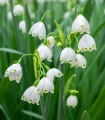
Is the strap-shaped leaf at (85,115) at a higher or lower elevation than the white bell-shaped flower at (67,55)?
lower

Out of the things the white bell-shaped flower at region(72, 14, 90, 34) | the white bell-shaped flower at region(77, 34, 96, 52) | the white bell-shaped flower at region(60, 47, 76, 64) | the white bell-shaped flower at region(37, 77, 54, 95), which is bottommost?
the white bell-shaped flower at region(37, 77, 54, 95)

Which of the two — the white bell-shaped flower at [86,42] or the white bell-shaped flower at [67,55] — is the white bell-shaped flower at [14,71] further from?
the white bell-shaped flower at [86,42]

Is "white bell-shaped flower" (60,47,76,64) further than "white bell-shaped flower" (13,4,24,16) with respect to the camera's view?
No

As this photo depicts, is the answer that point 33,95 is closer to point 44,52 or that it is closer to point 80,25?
point 44,52

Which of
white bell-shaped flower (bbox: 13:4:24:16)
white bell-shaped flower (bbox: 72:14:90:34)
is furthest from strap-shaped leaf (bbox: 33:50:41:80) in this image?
white bell-shaped flower (bbox: 13:4:24:16)

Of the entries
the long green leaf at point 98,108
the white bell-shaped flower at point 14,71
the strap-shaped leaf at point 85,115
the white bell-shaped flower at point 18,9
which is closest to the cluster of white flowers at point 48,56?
the white bell-shaped flower at point 14,71

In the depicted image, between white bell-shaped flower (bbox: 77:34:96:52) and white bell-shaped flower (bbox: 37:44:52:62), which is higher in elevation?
white bell-shaped flower (bbox: 77:34:96:52)

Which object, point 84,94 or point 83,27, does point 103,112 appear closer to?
point 84,94

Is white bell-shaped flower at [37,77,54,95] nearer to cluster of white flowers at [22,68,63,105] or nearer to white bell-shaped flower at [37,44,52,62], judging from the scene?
cluster of white flowers at [22,68,63,105]

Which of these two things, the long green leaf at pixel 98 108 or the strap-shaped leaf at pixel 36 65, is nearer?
the strap-shaped leaf at pixel 36 65

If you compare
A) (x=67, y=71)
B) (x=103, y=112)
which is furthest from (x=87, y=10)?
(x=103, y=112)

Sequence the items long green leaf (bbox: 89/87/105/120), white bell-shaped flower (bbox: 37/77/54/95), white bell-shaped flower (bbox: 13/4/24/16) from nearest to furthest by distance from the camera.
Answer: white bell-shaped flower (bbox: 37/77/54/95) < long green leaf (bbox: 89/87/105/120) < white bell-shaped flower (bbox: 13/4/24/16)
